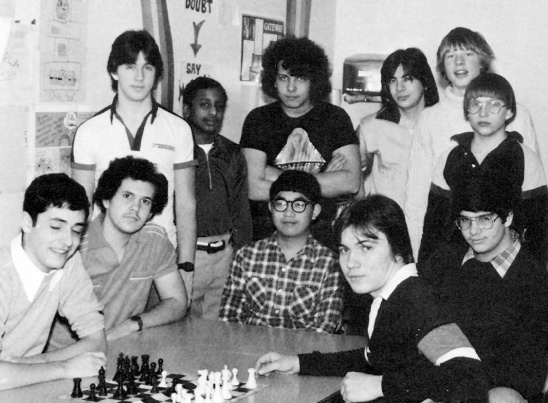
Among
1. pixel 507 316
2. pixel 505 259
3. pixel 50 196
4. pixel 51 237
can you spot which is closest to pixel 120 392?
pixel 51 237

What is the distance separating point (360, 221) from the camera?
8.21ft

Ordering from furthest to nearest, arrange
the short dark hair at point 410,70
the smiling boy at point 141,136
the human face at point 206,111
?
the short dark hair at point 410,70, the human face at point 206,111, the smiling boy at point 141,136

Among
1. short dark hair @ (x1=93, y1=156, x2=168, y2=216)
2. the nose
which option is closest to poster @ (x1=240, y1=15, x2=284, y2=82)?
short dark hair @ (x1=93, y1=156, x2=168, y2=216)

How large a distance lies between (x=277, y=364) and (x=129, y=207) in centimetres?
103

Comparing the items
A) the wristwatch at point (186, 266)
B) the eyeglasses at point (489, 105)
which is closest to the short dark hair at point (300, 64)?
the eyeglasses at point (489, 105)

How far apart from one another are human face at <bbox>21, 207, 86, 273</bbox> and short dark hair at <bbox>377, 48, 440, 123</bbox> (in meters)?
A: 2.33

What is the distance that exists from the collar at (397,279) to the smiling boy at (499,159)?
55.0 inches

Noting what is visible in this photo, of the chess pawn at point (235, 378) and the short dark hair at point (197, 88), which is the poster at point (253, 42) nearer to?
the short dark hair at point (197, 88)

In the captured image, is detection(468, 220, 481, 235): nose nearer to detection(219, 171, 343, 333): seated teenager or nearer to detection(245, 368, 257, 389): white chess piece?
detection(219, 171, 343, 333): seated teenager

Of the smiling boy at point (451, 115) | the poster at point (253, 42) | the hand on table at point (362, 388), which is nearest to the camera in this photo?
the hand on table at point (362, 388)

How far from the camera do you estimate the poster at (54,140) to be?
3.85 m

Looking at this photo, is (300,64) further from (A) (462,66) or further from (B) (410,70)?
(A) (462,66)

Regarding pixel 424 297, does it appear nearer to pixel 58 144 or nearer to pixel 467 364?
pixel 467 364

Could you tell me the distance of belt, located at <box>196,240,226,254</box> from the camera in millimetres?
4430
